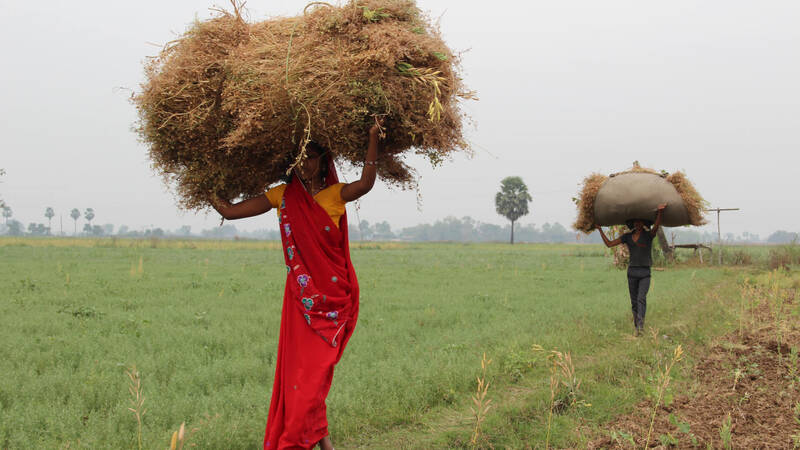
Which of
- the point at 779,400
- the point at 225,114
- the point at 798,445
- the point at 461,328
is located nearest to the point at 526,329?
the point at 461,328

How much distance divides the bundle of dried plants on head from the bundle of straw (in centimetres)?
564

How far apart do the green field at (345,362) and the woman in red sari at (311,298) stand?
0.59m

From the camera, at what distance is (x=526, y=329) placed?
8.37 m

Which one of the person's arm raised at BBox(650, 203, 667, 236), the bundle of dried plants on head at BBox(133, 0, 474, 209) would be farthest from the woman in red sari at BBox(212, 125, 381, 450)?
the person's arm raised at BBox(650, 203, 667, 236)

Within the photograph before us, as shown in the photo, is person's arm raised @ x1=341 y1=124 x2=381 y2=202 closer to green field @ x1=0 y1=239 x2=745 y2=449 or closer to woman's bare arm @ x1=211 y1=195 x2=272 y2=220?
woman's bare arm @ x1=211 y1=195 x2=272 y2=220

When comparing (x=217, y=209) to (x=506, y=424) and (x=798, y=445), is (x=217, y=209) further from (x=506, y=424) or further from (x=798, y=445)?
(x=798, y=445)

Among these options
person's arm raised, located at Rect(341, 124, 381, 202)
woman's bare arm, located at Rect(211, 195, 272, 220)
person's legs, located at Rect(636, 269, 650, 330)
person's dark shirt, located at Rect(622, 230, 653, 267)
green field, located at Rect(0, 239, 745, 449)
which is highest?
person's arm raised, located at Rect(341, 124, 381, 202)

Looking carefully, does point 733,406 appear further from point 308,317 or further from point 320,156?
point 320,156

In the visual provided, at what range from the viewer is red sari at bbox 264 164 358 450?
3.35m

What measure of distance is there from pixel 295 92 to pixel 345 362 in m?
4.09

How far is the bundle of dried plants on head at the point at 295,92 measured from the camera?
2979 mm

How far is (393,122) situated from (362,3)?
70cm

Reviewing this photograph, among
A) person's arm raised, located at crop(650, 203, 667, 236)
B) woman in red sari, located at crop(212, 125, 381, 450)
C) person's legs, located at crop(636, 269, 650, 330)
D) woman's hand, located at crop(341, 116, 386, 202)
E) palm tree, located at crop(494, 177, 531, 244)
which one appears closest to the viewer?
woman's hand, located at crop(341, 116, 386, 202)

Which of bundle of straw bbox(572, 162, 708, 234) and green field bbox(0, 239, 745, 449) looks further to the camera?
bundle of straw bbox(572, 162, 708, 234)
